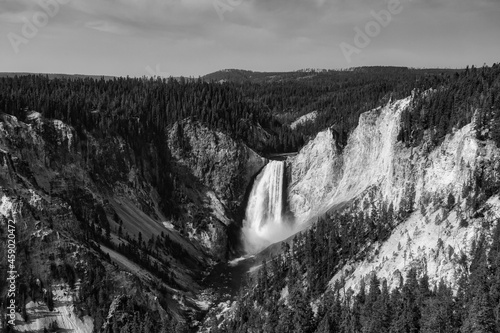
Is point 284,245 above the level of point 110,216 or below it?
below

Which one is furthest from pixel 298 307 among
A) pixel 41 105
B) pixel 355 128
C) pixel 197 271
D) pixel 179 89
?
pixel 179 89

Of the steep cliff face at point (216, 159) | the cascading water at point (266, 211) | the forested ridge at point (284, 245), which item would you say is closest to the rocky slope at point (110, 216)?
the steep cliff face at point (216, 159)

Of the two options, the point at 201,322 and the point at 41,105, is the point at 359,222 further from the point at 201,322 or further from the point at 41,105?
the point at 41,105

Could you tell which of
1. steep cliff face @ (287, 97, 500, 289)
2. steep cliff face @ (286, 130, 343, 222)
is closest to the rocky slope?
steep cliff face @ (286, 130, 343, 222)

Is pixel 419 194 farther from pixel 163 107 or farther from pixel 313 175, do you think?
pixel 163 107

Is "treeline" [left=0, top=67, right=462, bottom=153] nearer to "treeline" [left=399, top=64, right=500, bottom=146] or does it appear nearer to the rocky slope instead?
the rocky slope

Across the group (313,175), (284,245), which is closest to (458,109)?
(284,245)
